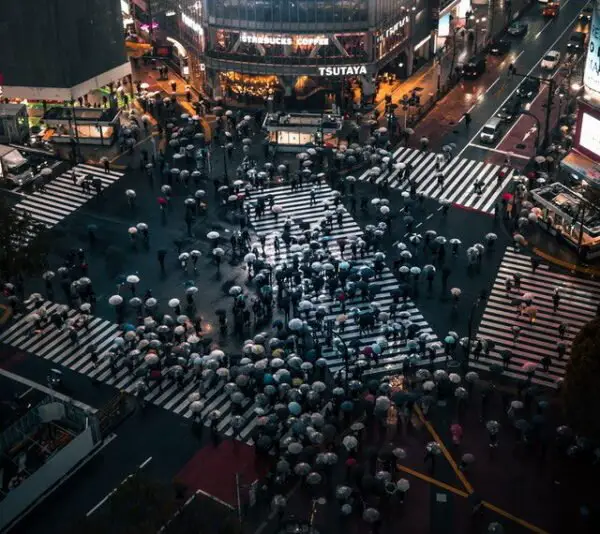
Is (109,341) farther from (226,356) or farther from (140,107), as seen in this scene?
(140,107)

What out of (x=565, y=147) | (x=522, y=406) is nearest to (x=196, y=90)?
(x=565, y=147)

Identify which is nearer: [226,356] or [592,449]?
[592,449]

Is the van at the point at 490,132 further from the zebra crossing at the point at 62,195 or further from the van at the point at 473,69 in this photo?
the zebra crossing at the point at 62,195

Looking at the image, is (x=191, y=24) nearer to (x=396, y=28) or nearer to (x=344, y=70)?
(x=344, y=70)

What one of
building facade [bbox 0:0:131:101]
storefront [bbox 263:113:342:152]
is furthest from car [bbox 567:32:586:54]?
building facade [bbox 0:0:131:101]

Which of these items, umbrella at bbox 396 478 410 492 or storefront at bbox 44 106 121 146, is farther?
storefront at bbox 44 106 121 146

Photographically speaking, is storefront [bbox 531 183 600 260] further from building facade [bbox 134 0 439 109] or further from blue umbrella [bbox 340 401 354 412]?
building facade [bbox 134 0 439 109]
